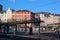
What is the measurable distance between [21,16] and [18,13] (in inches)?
116

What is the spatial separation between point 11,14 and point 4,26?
66584 mm

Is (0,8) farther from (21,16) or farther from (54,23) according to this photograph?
(54,23)

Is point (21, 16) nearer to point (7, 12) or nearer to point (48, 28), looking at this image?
point (7, 12)

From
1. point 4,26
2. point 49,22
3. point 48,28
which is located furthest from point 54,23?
point 4,26

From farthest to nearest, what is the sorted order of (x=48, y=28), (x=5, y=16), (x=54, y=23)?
(x=5, y=16) < (x=48, y=28) < (x=54, y=23)

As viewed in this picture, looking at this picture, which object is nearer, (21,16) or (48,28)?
(48,28)

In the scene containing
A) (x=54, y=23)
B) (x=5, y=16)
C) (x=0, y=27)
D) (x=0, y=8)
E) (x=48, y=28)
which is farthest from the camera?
(x=0, y=8)

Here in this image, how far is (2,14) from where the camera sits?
13475 cm

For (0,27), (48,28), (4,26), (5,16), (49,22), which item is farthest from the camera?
(5,16)

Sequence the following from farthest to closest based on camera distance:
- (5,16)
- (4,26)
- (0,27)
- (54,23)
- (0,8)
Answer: (0,8)
(5,16)
(54,23)
(0,27)
(4,26)

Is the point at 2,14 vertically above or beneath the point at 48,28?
above

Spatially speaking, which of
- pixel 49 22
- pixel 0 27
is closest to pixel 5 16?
pixel 49 22

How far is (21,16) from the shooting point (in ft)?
459

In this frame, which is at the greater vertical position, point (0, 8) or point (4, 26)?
point (0, 8)
